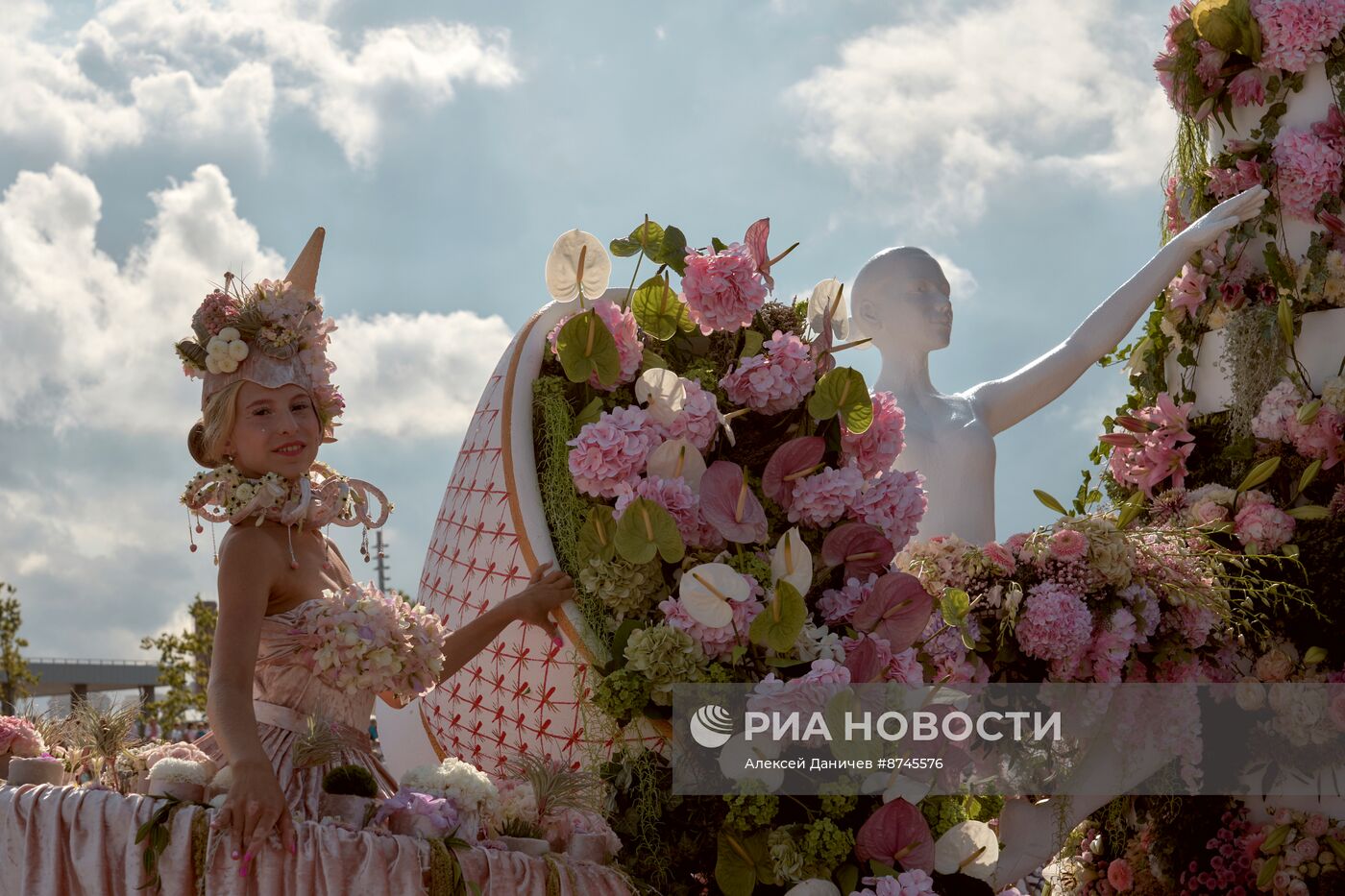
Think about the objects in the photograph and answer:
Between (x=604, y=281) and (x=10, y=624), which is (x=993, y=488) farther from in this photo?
(x=10, y=624)

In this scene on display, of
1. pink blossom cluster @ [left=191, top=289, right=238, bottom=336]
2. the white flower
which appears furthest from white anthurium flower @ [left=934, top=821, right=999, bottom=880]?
pink blossom cluster @ [left=191, top=289, right=238, bottom=336]

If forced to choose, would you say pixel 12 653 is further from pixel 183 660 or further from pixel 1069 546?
pixel 1069 546

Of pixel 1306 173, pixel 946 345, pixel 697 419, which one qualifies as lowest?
pixel 697 419

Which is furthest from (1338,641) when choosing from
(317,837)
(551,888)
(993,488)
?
(317,837)

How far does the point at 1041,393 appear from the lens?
530cm

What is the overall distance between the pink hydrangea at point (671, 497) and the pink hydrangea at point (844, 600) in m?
0.39

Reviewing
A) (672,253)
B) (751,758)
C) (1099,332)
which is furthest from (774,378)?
(1099,332)

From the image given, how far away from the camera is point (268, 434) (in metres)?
3.19

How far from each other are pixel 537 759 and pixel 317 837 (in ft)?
2.15

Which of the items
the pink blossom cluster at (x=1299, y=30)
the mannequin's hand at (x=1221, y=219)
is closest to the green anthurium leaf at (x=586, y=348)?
the mannequin's hand at (x=1221, y=219)

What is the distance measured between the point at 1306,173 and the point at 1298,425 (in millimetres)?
948

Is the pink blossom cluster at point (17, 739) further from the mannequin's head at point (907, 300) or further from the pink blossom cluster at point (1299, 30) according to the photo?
the pink blossom cluster at point (1299, 30)

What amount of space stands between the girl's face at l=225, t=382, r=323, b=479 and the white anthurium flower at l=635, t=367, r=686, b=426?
2.63 feet

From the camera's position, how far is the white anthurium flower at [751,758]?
128 inches
